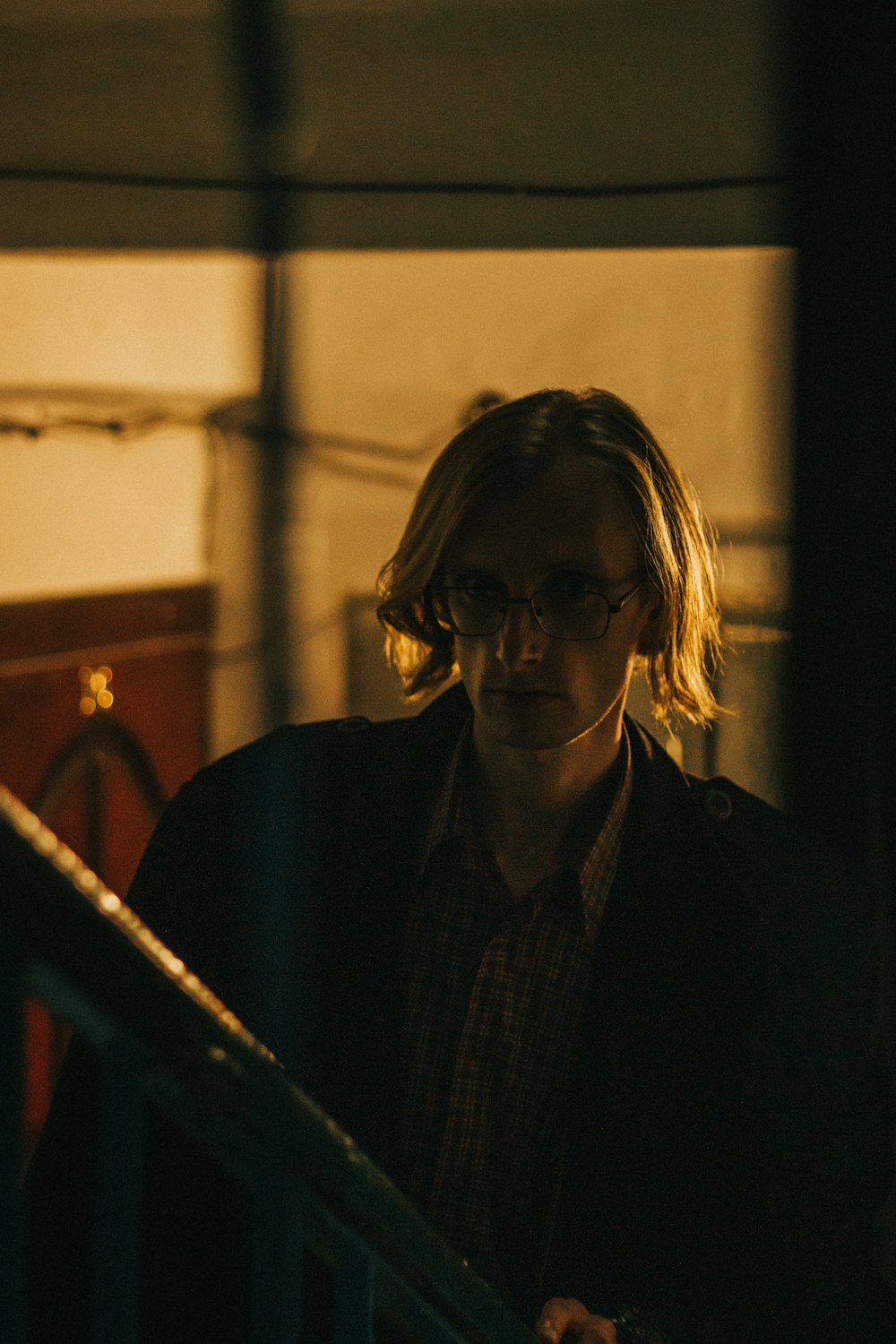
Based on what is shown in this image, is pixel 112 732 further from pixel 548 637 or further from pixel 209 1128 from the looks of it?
pixel 209 1128

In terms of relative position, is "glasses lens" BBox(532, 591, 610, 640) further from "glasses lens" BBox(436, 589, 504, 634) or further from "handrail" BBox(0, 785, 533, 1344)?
"handrail" BBox(0, 785, 533, 1344)

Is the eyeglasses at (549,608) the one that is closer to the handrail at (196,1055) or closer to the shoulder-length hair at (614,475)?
the shoulder-length hair at (614,475)

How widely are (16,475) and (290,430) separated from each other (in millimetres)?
623

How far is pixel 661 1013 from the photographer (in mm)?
1071

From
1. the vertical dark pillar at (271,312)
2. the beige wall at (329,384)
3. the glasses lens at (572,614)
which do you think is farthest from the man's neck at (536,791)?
the vertical dark pillar at (271,312)

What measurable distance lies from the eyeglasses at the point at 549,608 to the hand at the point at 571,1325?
0.54m

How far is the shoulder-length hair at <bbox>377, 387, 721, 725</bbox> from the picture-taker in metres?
1.13

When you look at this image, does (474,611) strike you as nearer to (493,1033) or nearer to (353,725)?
(353,725)

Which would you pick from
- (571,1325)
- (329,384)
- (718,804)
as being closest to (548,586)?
(718,804)

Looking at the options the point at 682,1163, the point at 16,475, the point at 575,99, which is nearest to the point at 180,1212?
the point at 682,1163

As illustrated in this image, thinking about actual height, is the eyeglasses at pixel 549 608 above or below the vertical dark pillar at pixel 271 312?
below

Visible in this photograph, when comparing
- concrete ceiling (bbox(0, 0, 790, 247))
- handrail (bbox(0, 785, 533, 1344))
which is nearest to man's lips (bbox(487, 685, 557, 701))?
handrail (bbox(0, 785, 533, 1344))

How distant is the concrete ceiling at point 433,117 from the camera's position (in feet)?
5.60

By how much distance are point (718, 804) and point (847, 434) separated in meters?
0.72
